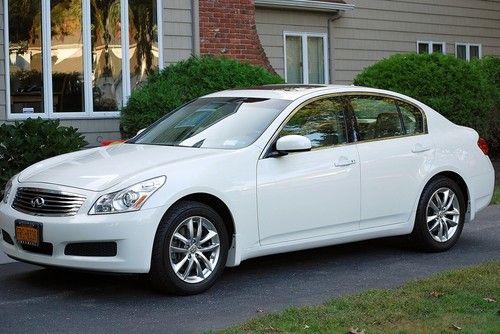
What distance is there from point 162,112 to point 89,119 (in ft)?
4.88

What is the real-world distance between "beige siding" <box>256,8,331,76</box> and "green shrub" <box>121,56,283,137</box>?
12.8 feet

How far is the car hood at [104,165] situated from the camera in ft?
22.8

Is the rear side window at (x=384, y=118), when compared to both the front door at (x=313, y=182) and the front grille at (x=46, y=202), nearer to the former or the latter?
the front door at (x=313, y=182)

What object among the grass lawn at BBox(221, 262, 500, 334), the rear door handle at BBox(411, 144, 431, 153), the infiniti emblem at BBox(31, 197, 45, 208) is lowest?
the grass lawn at BBox(221, 262, 500, 334)

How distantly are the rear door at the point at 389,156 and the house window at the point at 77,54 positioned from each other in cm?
585

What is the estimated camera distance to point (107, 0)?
1370cm

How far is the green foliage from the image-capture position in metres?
15.4

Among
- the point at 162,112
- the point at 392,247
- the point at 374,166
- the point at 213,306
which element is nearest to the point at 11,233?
the point at 213,306

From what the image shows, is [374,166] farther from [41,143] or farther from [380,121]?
[41,143]

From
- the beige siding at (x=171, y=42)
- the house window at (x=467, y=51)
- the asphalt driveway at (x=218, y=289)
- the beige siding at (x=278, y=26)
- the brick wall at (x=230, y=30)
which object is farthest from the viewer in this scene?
the house window at (x=467, y=51)

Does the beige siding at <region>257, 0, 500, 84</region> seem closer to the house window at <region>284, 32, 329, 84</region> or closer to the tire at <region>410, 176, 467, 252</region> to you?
the house window at <region>284, 32, 329, 84</region>

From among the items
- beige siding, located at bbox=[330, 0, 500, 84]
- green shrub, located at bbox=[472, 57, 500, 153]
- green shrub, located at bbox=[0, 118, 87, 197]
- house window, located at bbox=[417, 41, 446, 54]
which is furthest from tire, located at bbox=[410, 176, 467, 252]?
house window, located at bbox=[417, 41, 446, 54]

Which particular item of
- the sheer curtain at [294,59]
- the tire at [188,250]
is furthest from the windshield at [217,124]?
the sheer curtain at [294,59]

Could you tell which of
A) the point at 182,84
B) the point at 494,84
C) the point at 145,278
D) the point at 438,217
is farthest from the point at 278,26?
the point at 145,278
